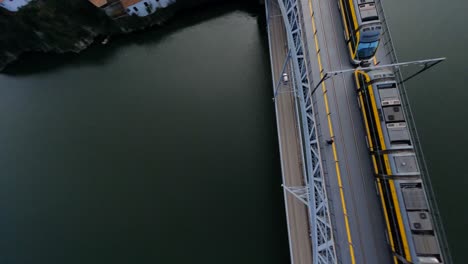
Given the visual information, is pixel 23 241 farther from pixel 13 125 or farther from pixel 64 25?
pixel 64 25

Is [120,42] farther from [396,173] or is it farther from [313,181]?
[396,173]

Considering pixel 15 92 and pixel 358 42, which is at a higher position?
pixel 15 92

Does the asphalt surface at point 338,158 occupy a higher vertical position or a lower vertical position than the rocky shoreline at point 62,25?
lower

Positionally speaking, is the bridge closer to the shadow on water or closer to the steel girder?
the steel girder

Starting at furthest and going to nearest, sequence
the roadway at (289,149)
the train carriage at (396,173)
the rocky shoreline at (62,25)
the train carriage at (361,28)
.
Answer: the rocky shoreline at (62,25), the roadway at (289,149), the train carriage at (361,28), the train carriage at (396,173)

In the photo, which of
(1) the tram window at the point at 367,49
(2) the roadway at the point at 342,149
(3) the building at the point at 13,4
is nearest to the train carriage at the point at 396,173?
(2) the roadway at the point at 342,149

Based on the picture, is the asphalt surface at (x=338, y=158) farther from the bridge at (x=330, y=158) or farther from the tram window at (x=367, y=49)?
the tram window at (x=367, y=49)

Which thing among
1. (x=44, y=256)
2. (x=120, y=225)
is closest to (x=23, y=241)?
(x=44, y=256)

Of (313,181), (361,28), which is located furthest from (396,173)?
(361,28)
